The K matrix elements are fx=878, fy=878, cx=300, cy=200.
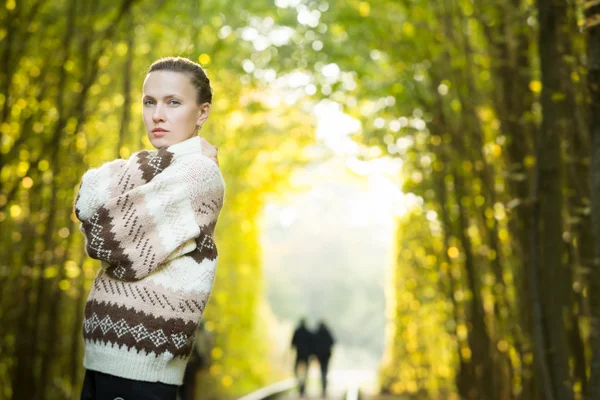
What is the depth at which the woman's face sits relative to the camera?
230 cm

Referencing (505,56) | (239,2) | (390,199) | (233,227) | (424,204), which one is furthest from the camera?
(233,227)

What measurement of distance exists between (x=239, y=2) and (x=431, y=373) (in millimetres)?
8056

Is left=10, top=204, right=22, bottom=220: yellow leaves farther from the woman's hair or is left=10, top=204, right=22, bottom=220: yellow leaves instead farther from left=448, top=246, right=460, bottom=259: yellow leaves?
the woman's hair

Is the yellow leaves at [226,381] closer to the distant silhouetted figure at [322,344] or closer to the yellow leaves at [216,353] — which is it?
the yellow leaves at [216,353]

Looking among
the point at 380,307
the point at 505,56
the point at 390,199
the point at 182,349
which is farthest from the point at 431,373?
the point at 380,307

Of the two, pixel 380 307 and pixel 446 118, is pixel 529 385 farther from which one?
pixel 380 307

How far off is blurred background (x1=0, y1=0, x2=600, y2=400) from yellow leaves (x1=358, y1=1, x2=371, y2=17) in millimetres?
41

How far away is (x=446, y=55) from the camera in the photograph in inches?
285

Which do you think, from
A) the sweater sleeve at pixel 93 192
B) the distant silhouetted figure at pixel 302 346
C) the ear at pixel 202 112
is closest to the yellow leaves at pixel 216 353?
the distant silhouetted figure at pixel 302 346

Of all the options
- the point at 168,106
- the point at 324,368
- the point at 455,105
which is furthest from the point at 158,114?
the point at 324,368

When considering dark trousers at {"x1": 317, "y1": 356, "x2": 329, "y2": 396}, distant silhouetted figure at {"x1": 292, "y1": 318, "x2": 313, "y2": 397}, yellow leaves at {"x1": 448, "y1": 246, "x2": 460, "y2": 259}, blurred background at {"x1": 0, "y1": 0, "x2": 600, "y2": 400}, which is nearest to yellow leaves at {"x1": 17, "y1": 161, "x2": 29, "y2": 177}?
blurred background at {"x1": 0, "y1": 0, "x2": 600, "y2": 400}

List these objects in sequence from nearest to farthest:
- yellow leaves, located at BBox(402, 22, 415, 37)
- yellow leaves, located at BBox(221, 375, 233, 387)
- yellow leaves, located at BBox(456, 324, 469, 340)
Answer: yellow leaves, located at BBox(402, 22, 415, 37)
yellow leaves, located at BBox(456, 324, 469, 340)
yellow leaves, located at BBox(221, 375, 233, 387)

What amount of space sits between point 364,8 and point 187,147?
6299mm

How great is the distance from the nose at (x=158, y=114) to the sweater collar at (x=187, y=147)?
8cm
